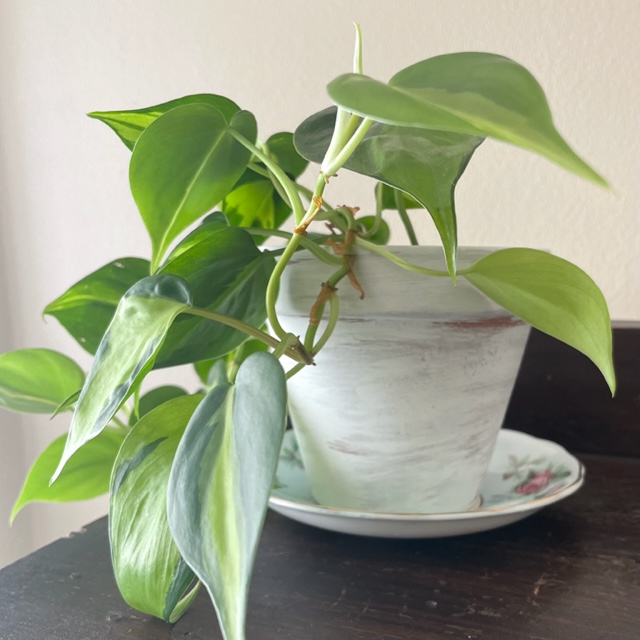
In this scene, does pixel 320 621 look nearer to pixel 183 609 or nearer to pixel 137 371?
pixel 183 609

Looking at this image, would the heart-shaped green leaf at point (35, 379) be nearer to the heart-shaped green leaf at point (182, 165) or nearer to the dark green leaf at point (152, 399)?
the dark green leaf at point (152, 399)

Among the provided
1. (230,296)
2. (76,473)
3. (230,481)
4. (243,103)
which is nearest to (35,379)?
(76,473)

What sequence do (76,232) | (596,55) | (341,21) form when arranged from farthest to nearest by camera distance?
1. (76,232)
2. (341,21)
3. (596,55)

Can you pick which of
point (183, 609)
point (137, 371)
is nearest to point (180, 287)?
point (137, 371)

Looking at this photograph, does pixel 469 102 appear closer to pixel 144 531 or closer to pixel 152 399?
pixel 144 531

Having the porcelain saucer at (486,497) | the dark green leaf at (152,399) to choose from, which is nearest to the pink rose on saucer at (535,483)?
the porcelain saucer at (486,497)

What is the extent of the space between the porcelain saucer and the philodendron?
10 centimetres

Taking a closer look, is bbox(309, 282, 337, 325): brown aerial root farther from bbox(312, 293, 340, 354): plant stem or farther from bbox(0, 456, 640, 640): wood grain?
bbox(0, 456, 640, 640): wood grain

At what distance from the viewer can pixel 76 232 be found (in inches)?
39.0

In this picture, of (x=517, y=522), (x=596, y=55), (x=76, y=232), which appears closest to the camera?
(x=517, y=522)

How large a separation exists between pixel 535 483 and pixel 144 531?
32cm

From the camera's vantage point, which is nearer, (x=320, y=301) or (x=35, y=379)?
(x=320, y=301)

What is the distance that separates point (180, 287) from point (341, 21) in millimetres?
616

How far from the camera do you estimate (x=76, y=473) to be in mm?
479
